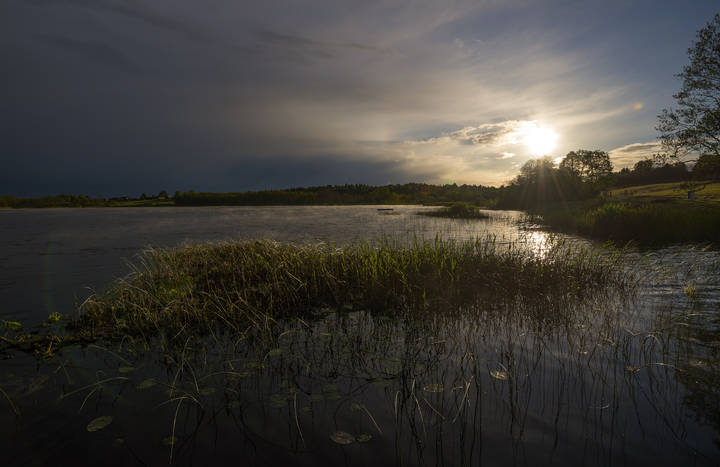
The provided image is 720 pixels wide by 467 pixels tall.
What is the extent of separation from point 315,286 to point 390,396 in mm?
5117

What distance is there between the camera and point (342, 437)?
371 cm

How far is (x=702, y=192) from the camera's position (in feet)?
115

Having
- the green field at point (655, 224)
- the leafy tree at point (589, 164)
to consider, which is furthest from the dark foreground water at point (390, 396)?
the leafy tree at point (589, 164)

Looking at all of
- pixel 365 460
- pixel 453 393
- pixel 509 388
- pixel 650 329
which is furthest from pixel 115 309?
pixel 650 329

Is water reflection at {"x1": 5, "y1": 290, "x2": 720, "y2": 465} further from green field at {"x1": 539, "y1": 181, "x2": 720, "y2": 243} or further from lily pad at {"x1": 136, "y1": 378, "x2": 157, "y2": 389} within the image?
green field at {"x1": 539, "y1": 181, "x2": 720, "y2": 243}

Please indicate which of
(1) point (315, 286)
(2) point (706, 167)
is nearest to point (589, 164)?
(2) point (706, 167)

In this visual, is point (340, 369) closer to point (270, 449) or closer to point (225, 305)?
point (270, 449)

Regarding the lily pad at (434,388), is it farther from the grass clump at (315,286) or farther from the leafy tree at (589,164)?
the leafy tree at (589,164)

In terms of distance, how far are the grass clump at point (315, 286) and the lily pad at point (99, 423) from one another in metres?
3.00

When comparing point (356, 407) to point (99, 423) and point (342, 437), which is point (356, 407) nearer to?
point (342, 437)

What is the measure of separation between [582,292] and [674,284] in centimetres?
355

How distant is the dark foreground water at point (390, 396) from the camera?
356 centimetres

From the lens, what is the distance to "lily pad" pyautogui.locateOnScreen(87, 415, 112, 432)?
3869 millimetres

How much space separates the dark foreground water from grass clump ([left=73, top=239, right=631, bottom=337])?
89 centimetres
